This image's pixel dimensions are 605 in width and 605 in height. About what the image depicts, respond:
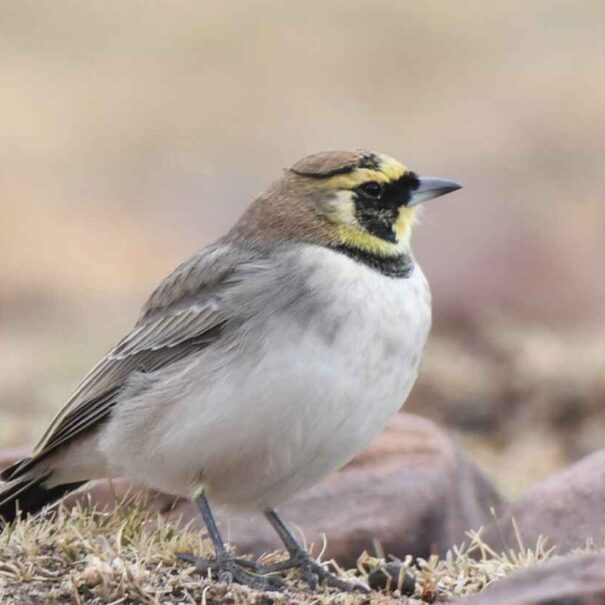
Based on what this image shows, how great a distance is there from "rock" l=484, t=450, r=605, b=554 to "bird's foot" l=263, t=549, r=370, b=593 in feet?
3.42

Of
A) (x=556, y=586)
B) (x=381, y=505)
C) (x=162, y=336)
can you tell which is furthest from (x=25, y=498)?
(x=556, y=586)

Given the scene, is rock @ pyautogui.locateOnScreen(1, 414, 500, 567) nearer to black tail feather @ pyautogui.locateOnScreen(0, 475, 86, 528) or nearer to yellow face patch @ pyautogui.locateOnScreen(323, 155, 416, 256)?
black tail feather @ pyautogui.locateOnScreen(0, 475, 86, 528)

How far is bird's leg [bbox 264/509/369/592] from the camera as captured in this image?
22.2ft

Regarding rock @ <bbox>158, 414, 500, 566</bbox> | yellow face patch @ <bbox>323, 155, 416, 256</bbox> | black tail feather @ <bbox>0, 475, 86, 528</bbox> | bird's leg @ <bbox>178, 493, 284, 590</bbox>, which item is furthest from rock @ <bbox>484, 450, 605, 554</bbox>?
black tail feather @ <bbox>0, 475, 86, 528</bbox>

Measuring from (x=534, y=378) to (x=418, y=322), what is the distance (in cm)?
625

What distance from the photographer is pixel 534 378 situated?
42.8 ft

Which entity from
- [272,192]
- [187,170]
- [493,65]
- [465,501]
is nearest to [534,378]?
[465,501]

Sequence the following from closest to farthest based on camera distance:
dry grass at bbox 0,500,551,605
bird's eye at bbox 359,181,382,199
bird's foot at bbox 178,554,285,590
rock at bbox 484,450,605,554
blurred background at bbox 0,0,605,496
A: dry grass at bbox 0,500,551,605, bird's foot at bbox 178,554,285,590, bird's eye at bbox 359,181,382,199, rock at bbox 484,450,605,554, blurred background at bbox 0,0,605,496

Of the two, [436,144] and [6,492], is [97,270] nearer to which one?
[436,144]

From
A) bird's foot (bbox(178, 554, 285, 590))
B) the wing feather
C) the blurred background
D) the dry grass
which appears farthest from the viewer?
the blurred background

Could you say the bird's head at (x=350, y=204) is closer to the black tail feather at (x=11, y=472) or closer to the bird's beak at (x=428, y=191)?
the bird's beak at (x=428, y=191)

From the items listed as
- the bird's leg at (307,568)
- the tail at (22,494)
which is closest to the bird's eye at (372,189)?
the bird's leg at (307,568)

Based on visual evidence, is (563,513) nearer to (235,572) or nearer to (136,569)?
(235,572)

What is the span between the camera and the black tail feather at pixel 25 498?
24.8ft
